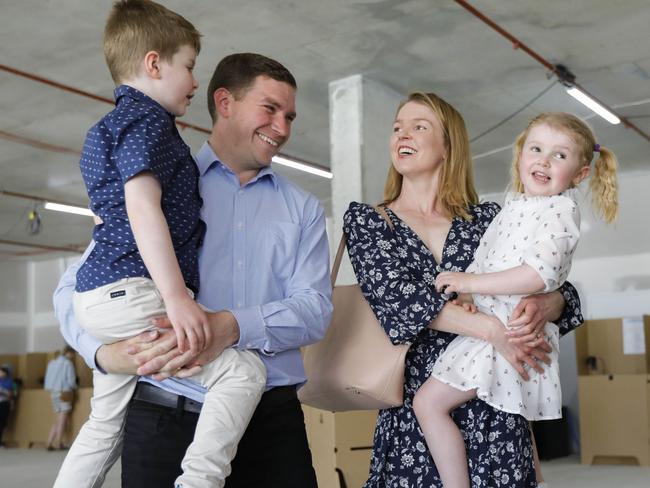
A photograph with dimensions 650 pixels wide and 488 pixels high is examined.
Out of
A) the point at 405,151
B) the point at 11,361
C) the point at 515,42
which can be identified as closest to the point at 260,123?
→ the point at 405,151

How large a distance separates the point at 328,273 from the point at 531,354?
470 millimetres

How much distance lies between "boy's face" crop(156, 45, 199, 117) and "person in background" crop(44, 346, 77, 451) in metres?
10.4

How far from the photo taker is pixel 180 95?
1.63 m

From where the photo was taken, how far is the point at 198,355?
1479mm

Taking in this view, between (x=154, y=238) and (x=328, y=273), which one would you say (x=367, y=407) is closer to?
(x=328, y=273)

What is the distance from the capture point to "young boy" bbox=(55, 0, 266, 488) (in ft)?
4.77

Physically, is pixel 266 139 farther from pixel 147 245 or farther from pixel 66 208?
pixel 66 208

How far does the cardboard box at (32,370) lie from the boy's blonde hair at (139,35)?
12.1m

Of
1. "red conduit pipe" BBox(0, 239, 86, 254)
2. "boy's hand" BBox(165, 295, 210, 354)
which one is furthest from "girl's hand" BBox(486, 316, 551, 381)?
"red conduit pipe" BBox(0, 239, 86, 254)

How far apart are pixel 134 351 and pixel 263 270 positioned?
12.6 inches

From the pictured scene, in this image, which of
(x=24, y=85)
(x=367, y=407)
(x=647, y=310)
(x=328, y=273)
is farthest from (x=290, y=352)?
A: (x=647, y=310)

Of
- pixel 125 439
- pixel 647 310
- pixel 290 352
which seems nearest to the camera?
pixel 125 439

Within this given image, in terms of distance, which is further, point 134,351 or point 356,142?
point 356,142

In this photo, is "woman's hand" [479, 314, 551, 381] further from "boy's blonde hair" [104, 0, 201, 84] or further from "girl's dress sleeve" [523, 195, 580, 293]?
"boy's blonde hair" [104, 0, 201, 84]
